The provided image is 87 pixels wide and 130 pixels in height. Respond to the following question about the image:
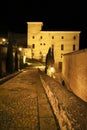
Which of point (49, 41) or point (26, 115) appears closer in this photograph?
point (26, 115)

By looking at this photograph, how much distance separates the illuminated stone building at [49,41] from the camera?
47188 millimetres

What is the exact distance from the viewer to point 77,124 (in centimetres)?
313

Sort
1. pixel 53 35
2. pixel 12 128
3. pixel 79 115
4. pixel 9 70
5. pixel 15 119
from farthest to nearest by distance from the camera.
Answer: pixel 53 35 → pixel 9 70 → pixel 15 119 → pixel 12 128 → pixel 79 115

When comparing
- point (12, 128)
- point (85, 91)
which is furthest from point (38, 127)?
point (85, 91)

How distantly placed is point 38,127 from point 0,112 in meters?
1.73

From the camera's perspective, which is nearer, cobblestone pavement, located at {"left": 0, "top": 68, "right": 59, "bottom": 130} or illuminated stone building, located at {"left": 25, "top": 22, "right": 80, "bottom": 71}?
cobblestone pavement, located at {"left": 0, "top": 68, "right": 59, "bottom": 130}

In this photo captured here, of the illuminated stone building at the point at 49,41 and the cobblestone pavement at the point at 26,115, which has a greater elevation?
the illuminated stone building at the point at 49,41

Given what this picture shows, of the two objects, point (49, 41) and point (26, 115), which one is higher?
point (49, 41)

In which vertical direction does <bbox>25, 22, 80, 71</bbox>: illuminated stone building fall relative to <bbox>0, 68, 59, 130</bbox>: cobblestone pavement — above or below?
above

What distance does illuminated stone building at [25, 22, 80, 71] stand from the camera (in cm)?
4719

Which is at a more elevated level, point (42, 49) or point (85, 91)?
point (42, 49)

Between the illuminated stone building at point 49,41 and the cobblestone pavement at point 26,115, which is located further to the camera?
the illuminated stone building at point 49,41

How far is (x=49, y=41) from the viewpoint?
47562 millimetres

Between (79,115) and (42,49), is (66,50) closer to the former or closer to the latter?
(42,49)
